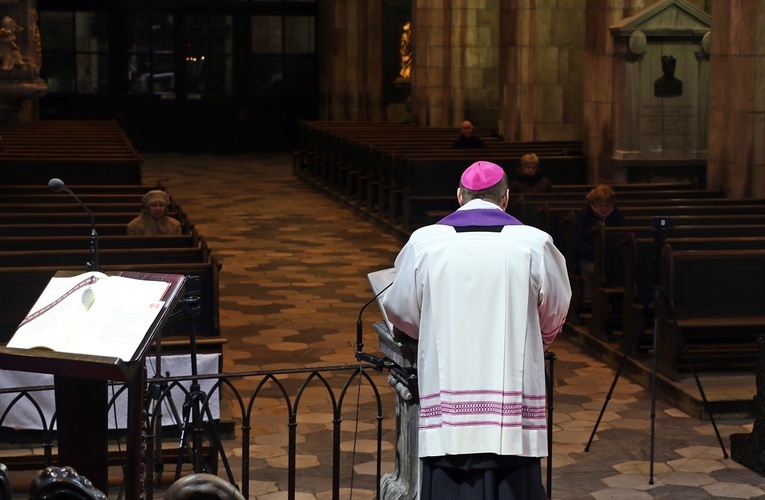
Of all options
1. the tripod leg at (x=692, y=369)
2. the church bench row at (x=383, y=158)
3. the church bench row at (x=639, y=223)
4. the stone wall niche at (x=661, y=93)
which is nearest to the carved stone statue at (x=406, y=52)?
the church bench row at (x=383, y=158)

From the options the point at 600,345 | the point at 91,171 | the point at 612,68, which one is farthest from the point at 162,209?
the point at 612,68

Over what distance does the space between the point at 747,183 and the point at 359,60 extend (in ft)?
55.2

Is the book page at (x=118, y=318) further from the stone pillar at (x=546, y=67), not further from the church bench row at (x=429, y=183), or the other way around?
the stone pillar at (x=546, y=67)

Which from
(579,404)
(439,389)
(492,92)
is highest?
(492,92)

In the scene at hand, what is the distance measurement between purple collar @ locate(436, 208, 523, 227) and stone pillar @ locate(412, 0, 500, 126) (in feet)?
56.7

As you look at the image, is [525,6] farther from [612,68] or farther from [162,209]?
[162,209]

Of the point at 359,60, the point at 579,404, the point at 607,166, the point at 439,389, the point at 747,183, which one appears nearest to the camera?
the point at 439,389

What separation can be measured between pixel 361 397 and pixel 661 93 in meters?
7.31

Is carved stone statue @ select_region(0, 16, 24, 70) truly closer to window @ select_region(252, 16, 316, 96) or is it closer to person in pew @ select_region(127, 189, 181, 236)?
person in pew @ select_region(127, 189, 181, 236)

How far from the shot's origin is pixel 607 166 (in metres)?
13.7

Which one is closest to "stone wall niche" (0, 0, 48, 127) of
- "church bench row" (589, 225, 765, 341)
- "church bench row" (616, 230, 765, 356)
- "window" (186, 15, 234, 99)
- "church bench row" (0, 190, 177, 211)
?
"church bench row" (0, 190, 177, 211)

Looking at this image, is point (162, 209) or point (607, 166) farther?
point (607, 166)

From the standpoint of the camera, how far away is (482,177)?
147 inches

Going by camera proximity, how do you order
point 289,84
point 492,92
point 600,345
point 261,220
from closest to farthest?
point 600,345
point 261,220
point 492,92
point 289,84
